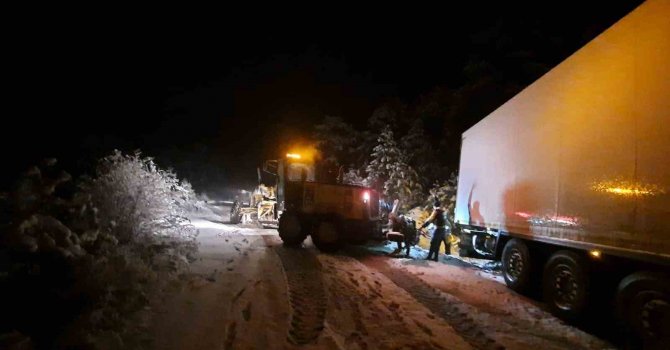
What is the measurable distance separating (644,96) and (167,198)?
1031 centimetres

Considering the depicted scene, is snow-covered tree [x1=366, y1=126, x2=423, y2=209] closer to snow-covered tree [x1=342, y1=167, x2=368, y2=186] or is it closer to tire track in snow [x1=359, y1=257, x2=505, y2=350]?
snow-covered tree [x1=342, y1=167, x2=368, y2=186]

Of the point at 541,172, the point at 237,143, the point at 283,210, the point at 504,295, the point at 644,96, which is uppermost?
the point at 237,143

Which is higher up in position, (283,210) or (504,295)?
(283,210)

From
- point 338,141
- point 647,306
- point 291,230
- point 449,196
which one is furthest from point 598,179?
point 338,141

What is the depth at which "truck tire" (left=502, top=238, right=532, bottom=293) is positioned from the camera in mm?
8477

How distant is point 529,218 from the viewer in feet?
27.9

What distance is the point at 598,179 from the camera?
6395 mm

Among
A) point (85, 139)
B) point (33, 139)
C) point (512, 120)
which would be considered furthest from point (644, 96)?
point (85, 139)

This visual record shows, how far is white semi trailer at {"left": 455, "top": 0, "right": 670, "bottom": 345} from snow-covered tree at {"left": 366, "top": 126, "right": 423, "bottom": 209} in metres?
10.6

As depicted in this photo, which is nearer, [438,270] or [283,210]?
[438,270]

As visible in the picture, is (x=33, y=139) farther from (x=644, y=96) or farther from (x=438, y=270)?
(x=644, y=96)

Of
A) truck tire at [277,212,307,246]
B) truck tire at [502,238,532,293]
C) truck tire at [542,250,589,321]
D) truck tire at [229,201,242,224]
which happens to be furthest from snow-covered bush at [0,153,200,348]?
truck tire at [229,201,242,224]

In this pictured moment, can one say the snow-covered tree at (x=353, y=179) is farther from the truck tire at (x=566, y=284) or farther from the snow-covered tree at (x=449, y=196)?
the truck tire at (x=566, y=284)

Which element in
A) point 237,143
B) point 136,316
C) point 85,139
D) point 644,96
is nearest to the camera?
point 136,316
